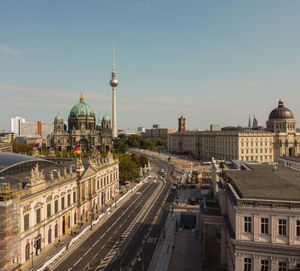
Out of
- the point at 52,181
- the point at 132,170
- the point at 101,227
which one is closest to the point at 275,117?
the point at 132,170

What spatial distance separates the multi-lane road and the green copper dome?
111 meters

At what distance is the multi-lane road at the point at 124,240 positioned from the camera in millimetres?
46594

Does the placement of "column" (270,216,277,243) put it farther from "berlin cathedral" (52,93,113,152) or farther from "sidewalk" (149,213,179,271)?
"berlin cathedral" (52,93,113,152)

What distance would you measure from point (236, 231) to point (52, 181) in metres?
36.2

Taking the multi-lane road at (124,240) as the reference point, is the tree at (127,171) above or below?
above

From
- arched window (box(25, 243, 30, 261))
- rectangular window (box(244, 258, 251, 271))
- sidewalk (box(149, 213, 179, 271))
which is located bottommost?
sidewalk (box(149, 213, 179, 271))

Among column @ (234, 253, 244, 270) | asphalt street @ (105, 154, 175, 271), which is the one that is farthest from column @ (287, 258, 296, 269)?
asphalt street @ (105, 154, 175, 271)

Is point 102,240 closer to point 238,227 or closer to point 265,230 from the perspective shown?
point 238,227

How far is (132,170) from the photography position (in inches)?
4461

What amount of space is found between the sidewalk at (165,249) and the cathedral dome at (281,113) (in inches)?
4869

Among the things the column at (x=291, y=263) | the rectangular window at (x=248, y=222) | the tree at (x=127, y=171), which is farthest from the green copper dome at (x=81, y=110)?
the column at (x=291, y=263)

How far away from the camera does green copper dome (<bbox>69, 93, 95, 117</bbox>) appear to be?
185 m

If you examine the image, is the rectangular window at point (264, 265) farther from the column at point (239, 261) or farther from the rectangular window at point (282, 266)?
the column at point (239, 261)

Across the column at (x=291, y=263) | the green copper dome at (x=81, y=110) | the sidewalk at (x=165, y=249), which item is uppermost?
the green copper dome at (x=81, y=110)
